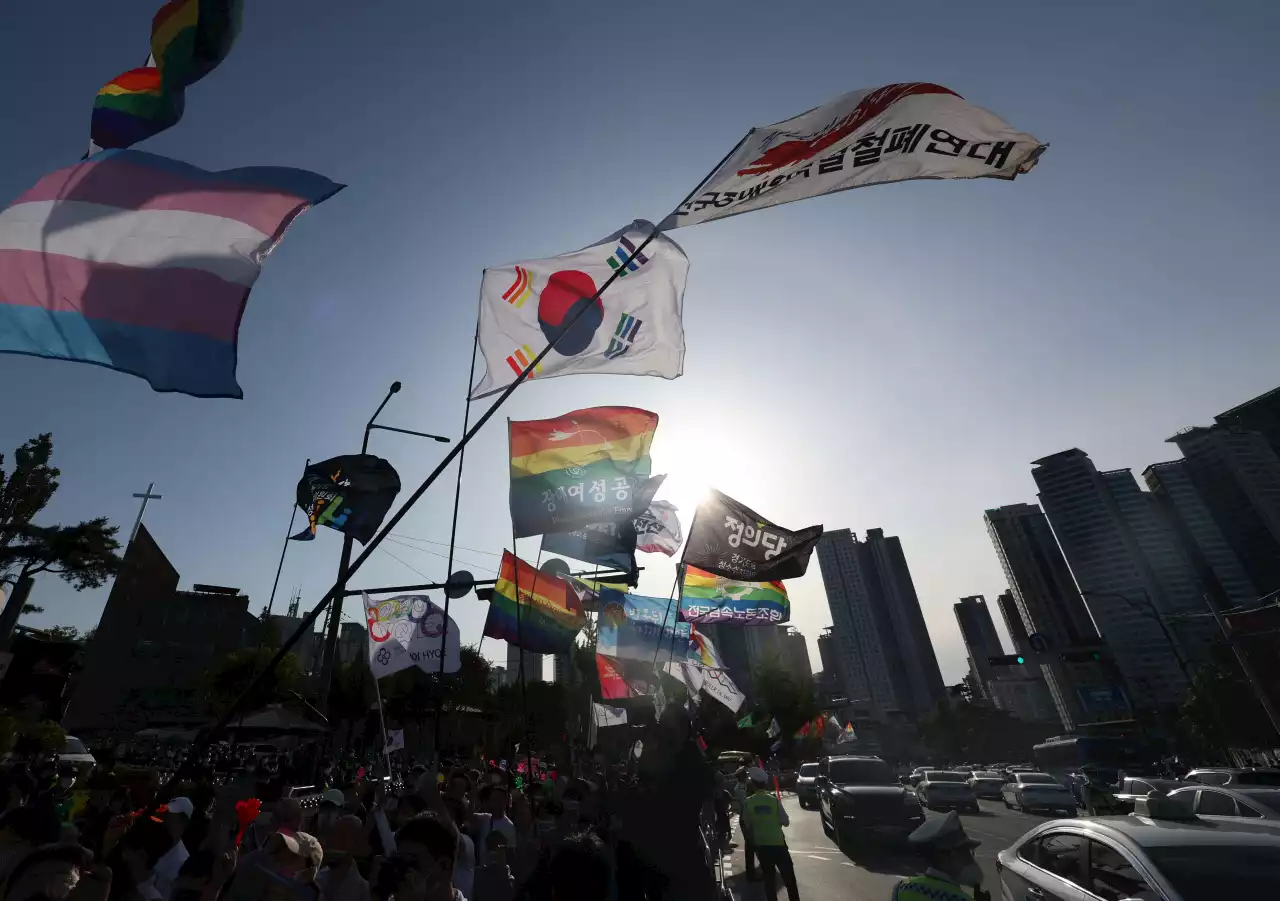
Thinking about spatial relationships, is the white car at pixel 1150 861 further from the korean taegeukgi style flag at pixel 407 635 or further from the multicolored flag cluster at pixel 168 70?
the korean taegeukgi style flag at pixel 407 635

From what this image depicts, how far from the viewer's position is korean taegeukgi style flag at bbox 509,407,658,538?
10188 millimetres

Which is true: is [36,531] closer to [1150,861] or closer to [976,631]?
[1150,861]

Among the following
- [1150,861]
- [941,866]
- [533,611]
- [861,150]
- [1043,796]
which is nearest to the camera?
[941,866]

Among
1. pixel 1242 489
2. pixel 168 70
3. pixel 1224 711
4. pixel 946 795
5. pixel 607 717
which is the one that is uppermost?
pixel 1242 489

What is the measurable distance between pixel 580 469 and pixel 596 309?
3.37m

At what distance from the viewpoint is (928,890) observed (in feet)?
11.3

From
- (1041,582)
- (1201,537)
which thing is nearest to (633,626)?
(1201,537)

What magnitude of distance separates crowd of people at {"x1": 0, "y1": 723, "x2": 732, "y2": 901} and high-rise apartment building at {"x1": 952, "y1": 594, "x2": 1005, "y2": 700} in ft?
576

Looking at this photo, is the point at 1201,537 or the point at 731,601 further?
the point at 1201,537

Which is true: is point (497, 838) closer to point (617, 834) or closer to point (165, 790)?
point (617, 834)

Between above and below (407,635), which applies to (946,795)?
below

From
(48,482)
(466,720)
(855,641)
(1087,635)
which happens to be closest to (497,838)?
(48,482)

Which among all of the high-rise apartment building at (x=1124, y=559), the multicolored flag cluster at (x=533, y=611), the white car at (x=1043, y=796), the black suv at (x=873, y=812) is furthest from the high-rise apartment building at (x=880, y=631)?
the multicolored flag cluster at (x=533, y=611)

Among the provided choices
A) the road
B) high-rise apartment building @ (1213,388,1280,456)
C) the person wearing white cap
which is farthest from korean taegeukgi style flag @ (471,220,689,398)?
high-rise apartment building @ (1213,388,1280,456)
